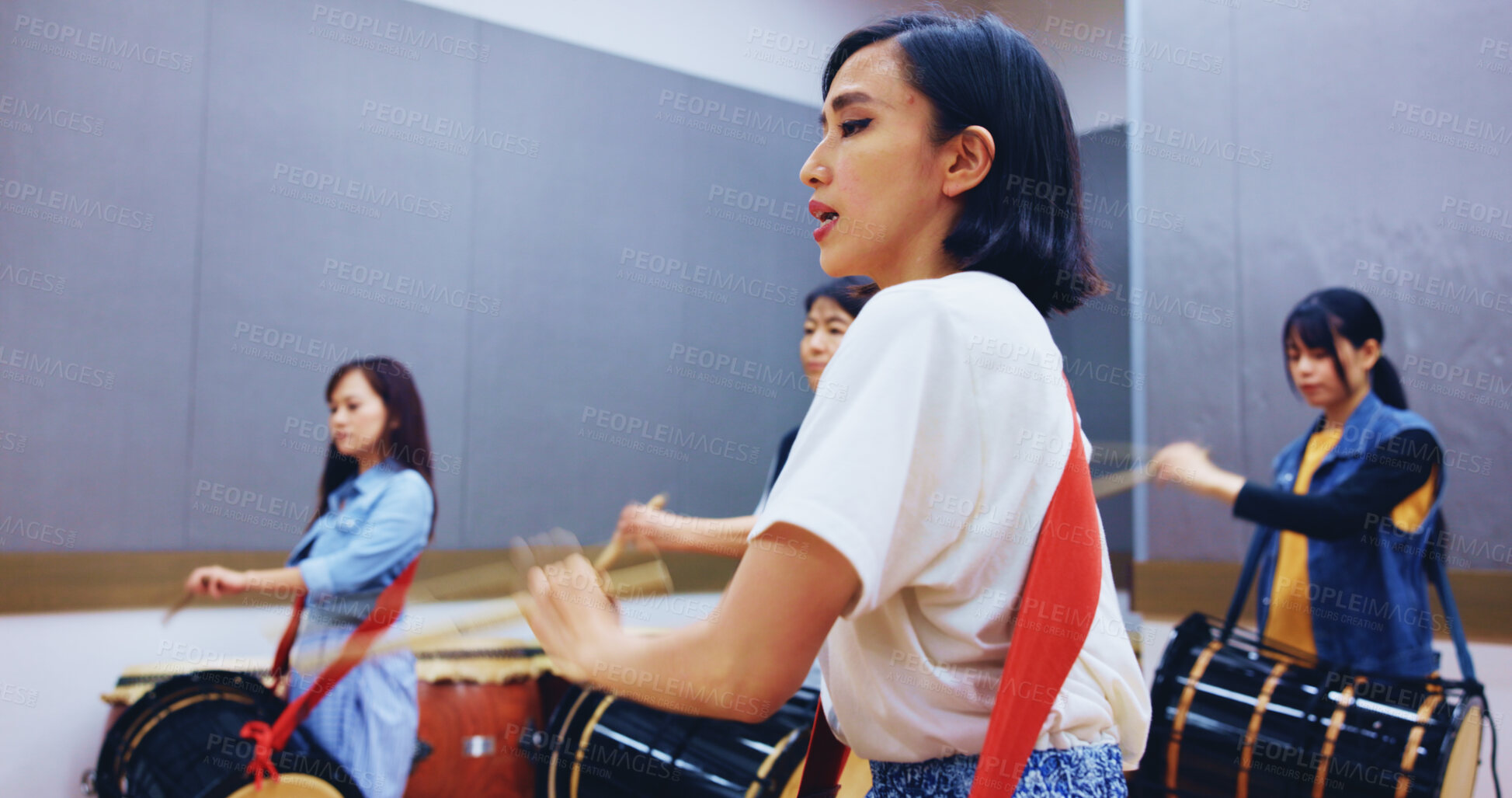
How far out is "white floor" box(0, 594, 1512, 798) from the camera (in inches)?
113

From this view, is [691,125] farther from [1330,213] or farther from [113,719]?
[113,719]

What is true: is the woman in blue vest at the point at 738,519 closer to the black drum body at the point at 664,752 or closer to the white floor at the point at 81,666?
the black drum body at the point at 664,752

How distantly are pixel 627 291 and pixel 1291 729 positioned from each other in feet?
9.47

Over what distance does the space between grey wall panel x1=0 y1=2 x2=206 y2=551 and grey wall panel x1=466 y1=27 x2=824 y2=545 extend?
3.31ft

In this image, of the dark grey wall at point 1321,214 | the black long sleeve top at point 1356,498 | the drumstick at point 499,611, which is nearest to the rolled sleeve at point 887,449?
the drumstick at point 499,611

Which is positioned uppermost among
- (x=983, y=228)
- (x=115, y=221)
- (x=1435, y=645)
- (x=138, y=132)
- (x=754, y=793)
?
(x=138, y=132)

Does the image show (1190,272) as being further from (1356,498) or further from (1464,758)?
(1464,758)

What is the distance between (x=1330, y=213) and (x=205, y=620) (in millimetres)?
4420

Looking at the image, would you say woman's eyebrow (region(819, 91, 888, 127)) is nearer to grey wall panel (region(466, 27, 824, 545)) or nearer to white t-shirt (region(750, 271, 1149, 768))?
white t-shirt (region(750, 271, 1149, 768))

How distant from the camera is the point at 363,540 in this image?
2.98 m

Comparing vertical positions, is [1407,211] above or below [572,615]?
above

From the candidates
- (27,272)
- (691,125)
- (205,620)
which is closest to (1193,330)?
(691,125)

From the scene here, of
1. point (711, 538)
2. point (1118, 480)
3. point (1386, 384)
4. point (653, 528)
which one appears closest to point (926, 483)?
point (711, 538)

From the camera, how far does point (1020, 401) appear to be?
63 centimetres
